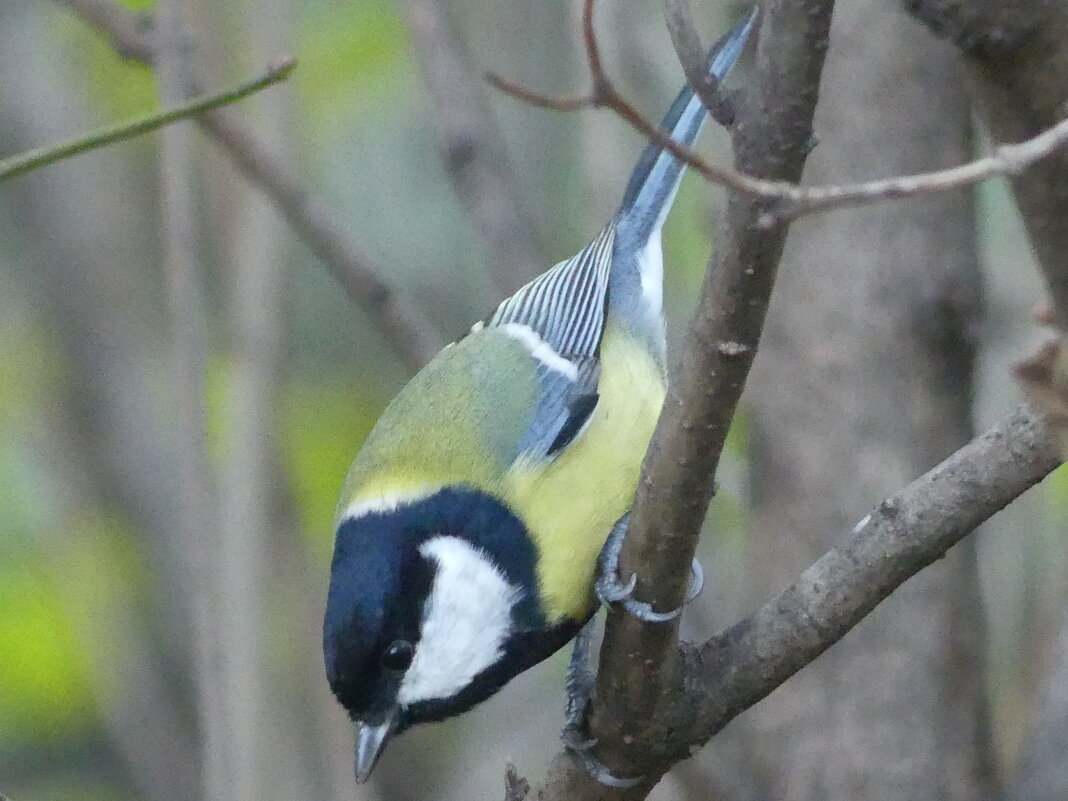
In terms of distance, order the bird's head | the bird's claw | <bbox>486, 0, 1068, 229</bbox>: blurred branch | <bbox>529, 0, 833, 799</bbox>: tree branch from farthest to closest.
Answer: the bird's head
the bird's claw
<bbox>529, 0, 833, 799</bbox>: tree branch
<bbox>486, 0, 1068, 229</bbox>: blurred branch

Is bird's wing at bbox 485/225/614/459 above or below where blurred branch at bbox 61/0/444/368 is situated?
below

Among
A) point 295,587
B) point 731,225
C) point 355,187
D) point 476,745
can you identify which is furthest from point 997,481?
point 355,187

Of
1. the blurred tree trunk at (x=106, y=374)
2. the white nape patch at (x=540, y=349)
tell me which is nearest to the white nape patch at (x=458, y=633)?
the white nape patch at (x=540, y=349)

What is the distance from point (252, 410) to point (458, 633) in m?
0.70

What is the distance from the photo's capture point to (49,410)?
110 inches

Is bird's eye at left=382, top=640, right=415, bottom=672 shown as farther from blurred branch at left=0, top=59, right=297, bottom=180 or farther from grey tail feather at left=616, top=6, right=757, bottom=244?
grey tail feather at left=616, top=6, right=757, bottom=244

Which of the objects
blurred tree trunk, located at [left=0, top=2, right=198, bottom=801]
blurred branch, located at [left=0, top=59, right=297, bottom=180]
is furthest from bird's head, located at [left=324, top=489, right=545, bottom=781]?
blurred tree trunk, located at [left=0, top=2, right=198, bottom=801]

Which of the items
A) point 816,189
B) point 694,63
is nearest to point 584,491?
point 694,63

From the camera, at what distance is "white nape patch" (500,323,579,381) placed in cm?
187

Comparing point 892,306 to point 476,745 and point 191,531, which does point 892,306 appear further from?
point 476,745

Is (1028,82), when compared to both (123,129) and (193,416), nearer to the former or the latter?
(123,129)

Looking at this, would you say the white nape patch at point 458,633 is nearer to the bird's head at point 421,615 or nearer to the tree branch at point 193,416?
the bird's head at point 421,615

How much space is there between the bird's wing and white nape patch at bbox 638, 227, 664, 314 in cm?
6

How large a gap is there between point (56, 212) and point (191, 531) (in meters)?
1.15
